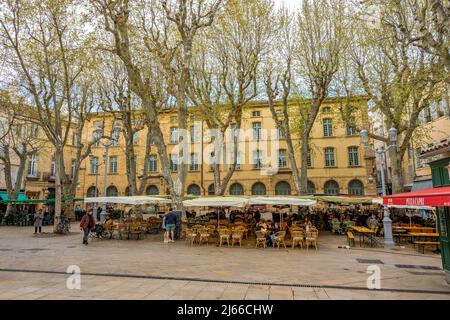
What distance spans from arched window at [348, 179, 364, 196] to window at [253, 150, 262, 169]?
968 centimetres

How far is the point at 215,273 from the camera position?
806 cm

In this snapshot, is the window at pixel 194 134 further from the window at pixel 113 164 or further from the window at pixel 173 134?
the window at pixel 113 164

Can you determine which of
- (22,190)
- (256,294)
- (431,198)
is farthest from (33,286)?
(22,190)

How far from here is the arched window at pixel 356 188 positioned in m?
32.3

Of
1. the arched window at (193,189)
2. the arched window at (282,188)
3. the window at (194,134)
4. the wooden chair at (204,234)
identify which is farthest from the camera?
the window at (194,134)

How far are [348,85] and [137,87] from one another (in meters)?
14.3

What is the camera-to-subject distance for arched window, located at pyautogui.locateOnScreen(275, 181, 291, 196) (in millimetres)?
33612

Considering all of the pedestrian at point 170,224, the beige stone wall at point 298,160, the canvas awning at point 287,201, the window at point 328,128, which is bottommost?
the pedestrian at point 170,224

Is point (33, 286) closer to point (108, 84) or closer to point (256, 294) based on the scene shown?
point (256, 294)

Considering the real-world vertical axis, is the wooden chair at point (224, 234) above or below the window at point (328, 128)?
below

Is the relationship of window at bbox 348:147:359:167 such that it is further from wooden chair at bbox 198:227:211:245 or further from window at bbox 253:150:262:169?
wooden chair at bbox 198:227:211:245

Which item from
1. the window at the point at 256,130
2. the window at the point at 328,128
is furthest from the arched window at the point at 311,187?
the window at the point at 256,130

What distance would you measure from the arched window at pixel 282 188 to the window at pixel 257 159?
9.49 ft

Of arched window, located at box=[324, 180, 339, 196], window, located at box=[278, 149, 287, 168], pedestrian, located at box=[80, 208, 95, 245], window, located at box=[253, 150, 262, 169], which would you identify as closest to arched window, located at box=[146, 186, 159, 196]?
window, located at box=[253, 150, 262, 169]
